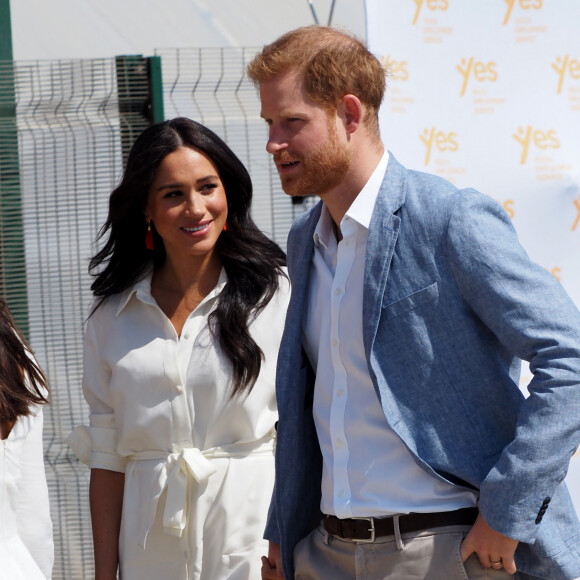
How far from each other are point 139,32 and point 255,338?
9.71 ft

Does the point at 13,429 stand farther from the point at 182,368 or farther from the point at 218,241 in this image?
the point at 218,241

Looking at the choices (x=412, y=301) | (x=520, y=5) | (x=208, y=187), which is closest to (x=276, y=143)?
(x=412, y=301)

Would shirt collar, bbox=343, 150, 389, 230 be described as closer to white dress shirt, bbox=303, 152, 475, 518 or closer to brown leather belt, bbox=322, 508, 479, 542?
white dress shirt, bbox=303, 152, 475, 518

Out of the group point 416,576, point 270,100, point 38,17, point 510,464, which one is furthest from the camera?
point 38,17

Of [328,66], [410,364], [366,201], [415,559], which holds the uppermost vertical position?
[328,66]

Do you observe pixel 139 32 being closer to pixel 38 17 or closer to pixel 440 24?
pixel 38 17

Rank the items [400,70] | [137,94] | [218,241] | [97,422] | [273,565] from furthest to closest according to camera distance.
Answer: [137,94] → [400,70] → [218,241] → [97,422] → [273,565]

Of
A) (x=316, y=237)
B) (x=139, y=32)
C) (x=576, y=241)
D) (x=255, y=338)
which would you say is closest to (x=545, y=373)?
(x=316, y=237)

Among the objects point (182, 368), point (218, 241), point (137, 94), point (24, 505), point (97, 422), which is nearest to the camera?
point (24, 505)

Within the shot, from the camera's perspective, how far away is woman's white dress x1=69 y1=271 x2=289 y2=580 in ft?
9.91

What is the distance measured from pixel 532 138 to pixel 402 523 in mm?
2208

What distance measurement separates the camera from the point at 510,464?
1901 millimetres

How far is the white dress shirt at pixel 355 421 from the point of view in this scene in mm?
2051

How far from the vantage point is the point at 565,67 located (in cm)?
390
